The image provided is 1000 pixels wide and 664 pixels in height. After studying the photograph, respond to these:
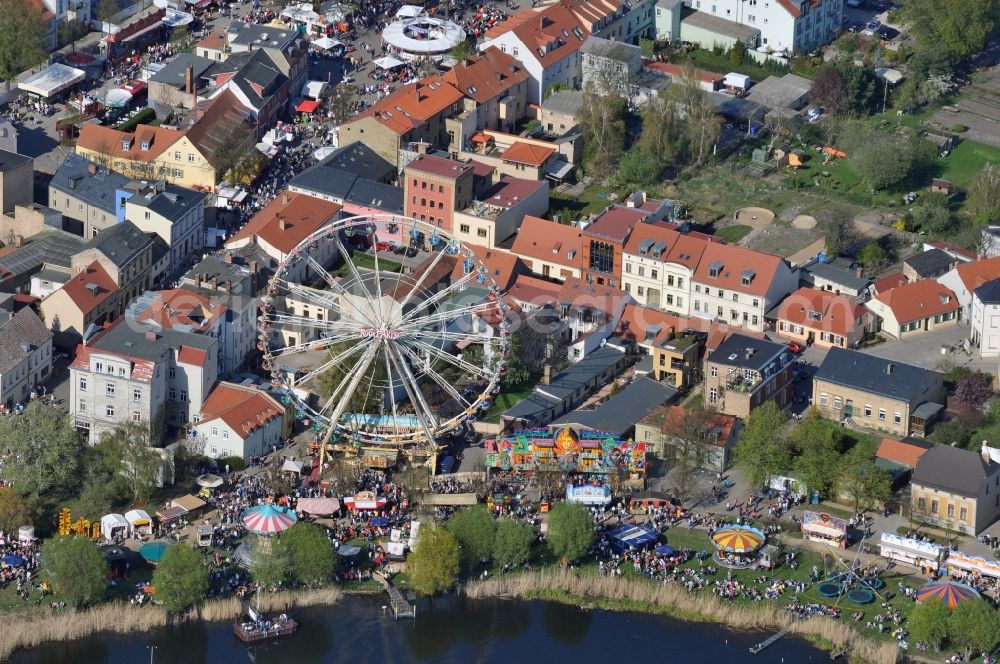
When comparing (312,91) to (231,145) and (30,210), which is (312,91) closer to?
(231,145)

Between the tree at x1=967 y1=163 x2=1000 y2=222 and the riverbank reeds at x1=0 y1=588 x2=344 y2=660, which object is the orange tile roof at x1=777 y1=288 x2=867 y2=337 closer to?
the tree at x1=967 y1=163 x2=1000 y2=222

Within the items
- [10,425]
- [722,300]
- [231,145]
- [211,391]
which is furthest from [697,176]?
[10,425]

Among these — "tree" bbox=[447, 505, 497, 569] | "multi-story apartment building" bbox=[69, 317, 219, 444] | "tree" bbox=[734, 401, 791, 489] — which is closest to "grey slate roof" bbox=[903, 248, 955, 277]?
"tree" bbox=[734, 401, 791, 489]

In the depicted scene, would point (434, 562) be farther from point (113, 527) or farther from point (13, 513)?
point (13, 513)

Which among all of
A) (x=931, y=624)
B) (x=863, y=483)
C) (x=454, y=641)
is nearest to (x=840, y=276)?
(x=863, y=483)

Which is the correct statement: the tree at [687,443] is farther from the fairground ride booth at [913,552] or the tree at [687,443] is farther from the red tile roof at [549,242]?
the red tile roof at [549,242]
